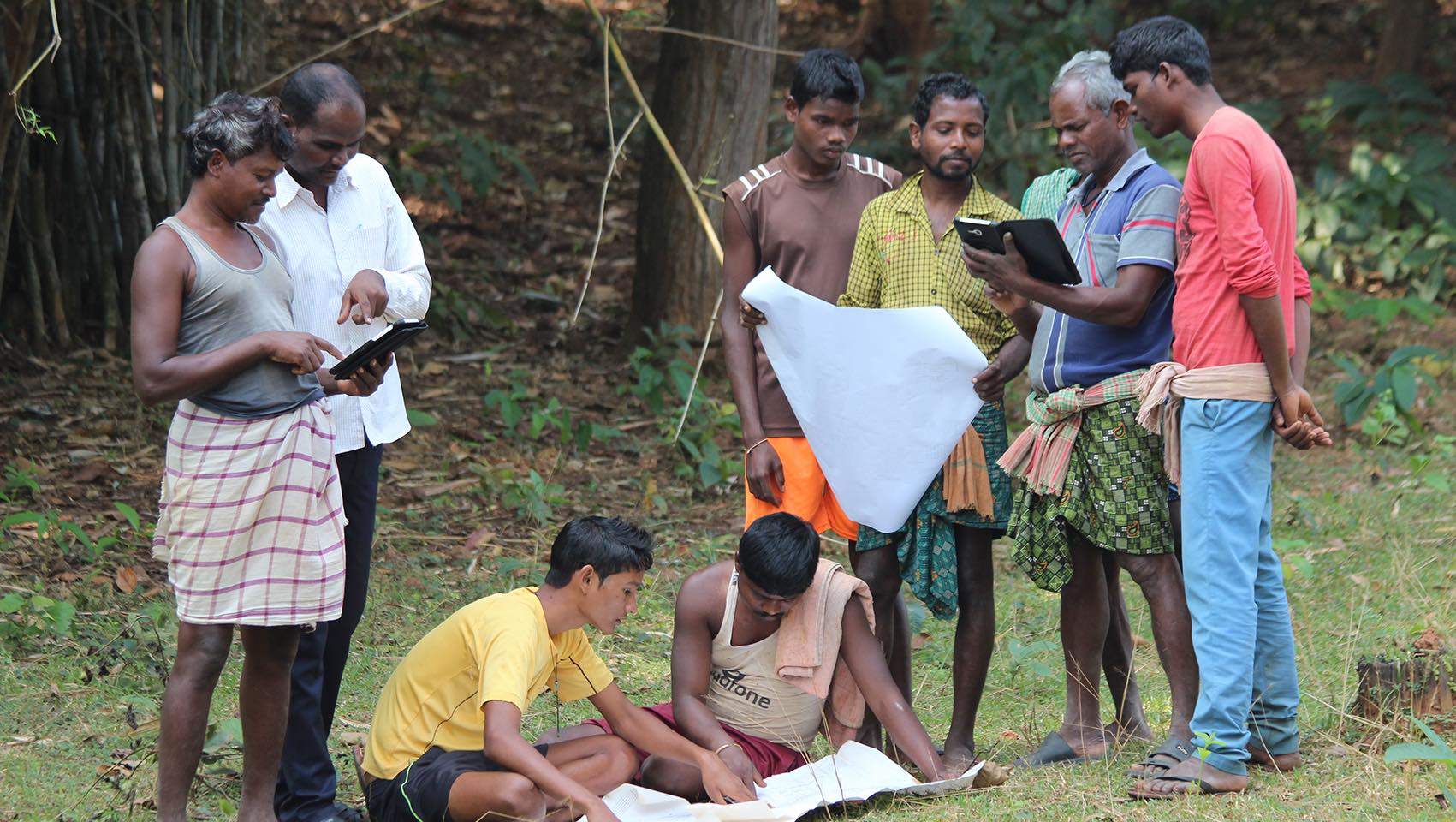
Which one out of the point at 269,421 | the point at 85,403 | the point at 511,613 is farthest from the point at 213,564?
the point at 85,403

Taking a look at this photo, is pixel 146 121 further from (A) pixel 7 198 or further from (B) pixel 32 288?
(B) pixel 32 288

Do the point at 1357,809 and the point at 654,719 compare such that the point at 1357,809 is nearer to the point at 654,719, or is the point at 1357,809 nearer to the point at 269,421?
the point at 654,719

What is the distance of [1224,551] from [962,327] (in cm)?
93

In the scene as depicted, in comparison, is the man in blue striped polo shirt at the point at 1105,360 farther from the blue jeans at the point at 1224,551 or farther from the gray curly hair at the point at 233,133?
the gray curly hair at the point at 233,133

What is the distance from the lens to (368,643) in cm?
499

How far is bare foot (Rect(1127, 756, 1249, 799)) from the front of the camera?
328cm

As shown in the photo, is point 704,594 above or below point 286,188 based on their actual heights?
below

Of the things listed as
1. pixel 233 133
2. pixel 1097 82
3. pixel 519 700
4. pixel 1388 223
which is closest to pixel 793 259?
pixel 1097 82

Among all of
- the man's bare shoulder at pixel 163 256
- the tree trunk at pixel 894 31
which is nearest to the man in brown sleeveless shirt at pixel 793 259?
the man's bare shoulder at pixel 163 256

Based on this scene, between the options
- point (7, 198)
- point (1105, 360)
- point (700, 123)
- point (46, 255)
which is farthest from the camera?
point (700, 123)

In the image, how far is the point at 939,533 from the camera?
3854 millimetres

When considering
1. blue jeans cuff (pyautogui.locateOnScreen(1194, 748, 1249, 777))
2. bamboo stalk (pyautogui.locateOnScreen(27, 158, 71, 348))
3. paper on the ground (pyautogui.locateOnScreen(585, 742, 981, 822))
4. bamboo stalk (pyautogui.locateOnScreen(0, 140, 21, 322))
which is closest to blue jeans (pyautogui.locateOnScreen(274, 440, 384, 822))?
paper on the ground (pyautogui.locateOnScreen(585, 742, 981, 822))

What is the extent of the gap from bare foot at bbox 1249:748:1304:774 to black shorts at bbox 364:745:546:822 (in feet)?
5.86

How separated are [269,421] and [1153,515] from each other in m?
2.08
